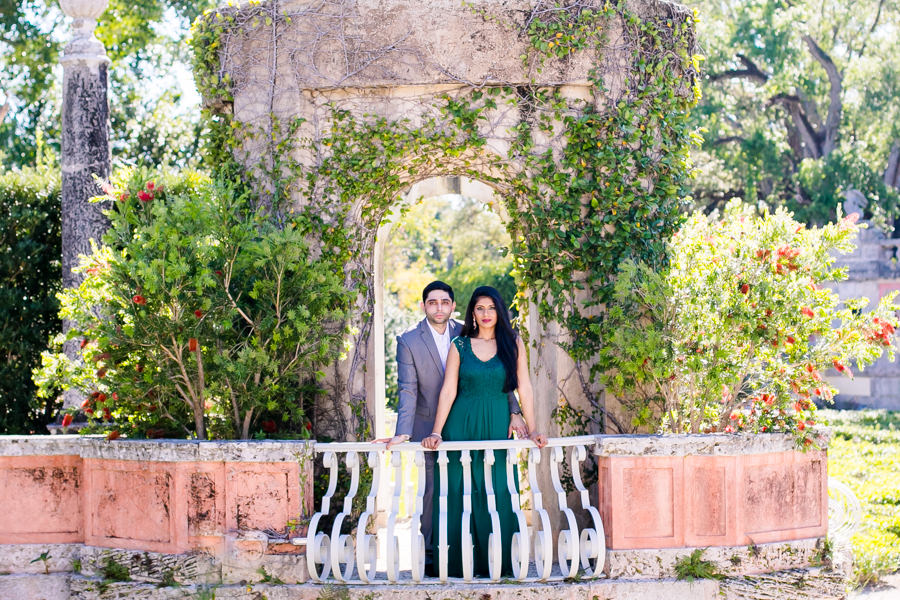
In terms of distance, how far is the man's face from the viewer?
17.8ft

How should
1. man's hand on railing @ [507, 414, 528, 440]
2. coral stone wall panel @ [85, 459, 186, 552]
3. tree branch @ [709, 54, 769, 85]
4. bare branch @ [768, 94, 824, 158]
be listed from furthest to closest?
bare branch @ [768, 94, 824, 158] < tree branch @ [709, 54, 769, 85] < man's hand on railing @ [507, 414, 528, 440] < coral stone wall panel @ [85, 459, 186, 552]

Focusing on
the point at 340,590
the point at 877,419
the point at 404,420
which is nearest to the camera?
the point at 340,590

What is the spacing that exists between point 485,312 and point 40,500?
2896mm

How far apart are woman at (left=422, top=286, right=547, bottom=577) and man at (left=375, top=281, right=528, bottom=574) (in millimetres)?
165

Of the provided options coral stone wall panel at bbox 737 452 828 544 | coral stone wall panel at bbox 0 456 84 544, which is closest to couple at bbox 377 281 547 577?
coral stone wall panel at bbox 737 452 828 544

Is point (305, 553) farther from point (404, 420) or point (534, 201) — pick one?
point (534, 201)

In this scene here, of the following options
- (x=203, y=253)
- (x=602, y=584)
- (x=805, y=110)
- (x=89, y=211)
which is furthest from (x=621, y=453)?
(x=805, y=110)

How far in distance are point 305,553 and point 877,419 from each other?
Result: 1350 centimetres

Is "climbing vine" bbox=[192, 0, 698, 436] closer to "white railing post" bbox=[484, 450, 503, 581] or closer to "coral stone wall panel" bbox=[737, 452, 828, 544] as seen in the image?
"coral stone wall panel" bbox=[737, 452, 828, 544]

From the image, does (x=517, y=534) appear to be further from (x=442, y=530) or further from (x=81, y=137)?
(x=81, y=137)

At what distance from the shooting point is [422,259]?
→ 25.2 meters

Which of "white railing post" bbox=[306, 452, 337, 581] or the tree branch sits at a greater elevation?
the tree branch

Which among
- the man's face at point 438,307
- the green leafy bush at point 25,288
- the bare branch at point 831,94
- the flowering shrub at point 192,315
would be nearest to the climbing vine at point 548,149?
the flowering shrub at point 192,315

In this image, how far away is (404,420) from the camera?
5270 millimetres
